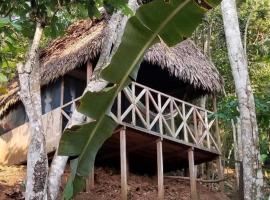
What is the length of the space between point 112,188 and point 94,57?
245 cm

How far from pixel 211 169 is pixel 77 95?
672 cm

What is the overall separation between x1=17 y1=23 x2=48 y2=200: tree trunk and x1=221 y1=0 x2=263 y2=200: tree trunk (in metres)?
2.56

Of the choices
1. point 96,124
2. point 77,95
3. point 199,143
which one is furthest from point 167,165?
point 96,124

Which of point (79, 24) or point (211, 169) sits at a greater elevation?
point (79, 24)

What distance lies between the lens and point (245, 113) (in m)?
7.17

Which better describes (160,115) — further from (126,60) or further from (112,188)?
(126,60)

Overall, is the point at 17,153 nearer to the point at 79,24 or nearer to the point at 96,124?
the point at 79,24

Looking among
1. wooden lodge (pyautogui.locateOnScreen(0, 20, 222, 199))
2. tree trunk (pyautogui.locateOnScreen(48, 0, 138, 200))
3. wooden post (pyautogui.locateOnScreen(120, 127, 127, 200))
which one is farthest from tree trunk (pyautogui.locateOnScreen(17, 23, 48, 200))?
wooden lodge (pyautogui.locateOnScreen(0, 20, 222, 199))

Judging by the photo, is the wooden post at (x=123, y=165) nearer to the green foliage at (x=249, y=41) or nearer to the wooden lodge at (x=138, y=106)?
the wooden lodge at (x=138, y=106)

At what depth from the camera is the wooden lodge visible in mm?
9875

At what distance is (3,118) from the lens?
12.5 metres

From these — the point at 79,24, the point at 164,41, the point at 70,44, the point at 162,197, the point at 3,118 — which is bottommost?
the point at 162,197

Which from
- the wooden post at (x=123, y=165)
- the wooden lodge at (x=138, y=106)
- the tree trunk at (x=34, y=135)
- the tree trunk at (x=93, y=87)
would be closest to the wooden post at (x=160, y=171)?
the wooden lodge at (x=138, y=106)

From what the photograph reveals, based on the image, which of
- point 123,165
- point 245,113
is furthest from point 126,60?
point 123,165
